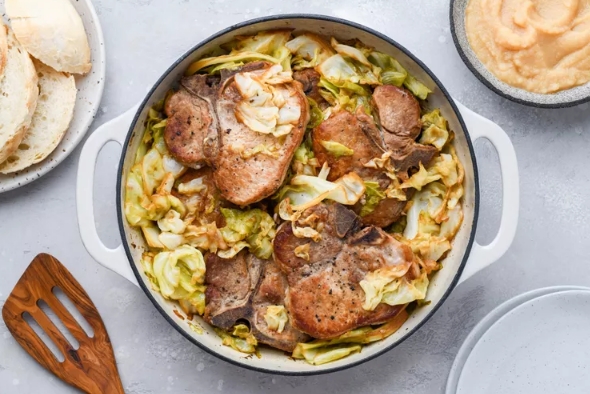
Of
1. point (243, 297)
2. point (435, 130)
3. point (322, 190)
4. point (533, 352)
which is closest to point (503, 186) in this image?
point (435, 130)

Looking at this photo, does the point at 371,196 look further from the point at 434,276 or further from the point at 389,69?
the point at 389,69

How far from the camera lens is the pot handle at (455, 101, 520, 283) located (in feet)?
9.59

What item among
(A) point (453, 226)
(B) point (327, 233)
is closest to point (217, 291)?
(B) point (327, 233)

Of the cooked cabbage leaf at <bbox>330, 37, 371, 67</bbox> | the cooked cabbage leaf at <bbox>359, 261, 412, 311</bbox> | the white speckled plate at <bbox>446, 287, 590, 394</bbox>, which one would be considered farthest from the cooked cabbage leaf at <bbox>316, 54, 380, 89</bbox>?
the white speckled plate at <bbox>446, 287, 590, 394</bbox>

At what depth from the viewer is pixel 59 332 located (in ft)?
11.5

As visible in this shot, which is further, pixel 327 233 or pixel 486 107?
pixel 486 107

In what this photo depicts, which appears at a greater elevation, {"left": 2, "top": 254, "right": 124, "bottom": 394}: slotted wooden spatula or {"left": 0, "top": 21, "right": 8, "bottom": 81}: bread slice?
{"left": 0, "top": 21, "right": 8, "bottom": 81}: bread slice

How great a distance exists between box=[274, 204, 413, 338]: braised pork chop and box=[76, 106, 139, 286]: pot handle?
2.11 feet

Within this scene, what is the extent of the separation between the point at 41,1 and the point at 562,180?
8.19 ft

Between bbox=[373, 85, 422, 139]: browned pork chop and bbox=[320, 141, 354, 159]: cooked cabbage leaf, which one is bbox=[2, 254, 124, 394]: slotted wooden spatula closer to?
bbox=[320, 141, 354, 159]: cooked cabbage leaf

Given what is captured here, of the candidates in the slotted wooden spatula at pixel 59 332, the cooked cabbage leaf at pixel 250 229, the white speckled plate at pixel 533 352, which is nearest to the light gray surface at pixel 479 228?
the slotted wooden spatula at pixel 59 332

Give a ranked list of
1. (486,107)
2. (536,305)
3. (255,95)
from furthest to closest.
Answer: (486,107)
(536,305)
(255,95)

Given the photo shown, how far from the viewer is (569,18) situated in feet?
10.9

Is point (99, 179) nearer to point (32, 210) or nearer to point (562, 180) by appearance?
A: point (32, 210)
